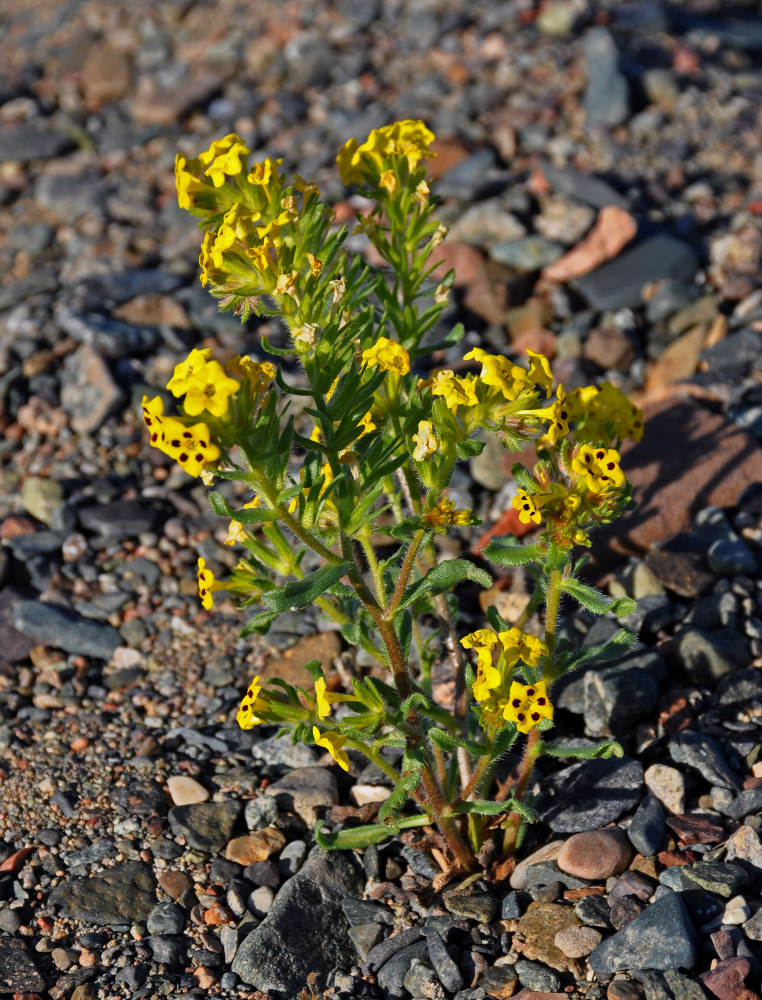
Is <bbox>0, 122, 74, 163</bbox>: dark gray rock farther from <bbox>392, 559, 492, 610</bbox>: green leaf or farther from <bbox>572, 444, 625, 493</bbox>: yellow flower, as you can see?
<bbox>572, 444, 625, 493</bbox>: yellow flower

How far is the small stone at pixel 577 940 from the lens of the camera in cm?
418

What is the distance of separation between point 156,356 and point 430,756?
4.34 metres

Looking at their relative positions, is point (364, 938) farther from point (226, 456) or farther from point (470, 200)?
point (470, 200)

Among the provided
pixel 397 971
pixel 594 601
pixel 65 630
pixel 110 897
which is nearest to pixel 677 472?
pixel 594 601

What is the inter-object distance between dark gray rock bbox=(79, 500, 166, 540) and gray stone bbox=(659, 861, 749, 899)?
3761 millimetres

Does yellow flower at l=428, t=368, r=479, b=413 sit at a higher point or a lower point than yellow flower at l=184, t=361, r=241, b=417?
lower

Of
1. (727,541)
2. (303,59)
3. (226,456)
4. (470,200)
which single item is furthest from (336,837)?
(303,59)

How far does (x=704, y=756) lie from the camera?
475cm

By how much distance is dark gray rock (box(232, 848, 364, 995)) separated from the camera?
4.32 m

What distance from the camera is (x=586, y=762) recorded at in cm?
489

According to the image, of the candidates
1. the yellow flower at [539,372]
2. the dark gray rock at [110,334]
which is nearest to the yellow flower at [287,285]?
the yellow flower at [539,372]

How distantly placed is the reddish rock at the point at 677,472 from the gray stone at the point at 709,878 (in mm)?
2057

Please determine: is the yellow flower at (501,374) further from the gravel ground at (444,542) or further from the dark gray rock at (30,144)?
the dark gray rock at (30,144)

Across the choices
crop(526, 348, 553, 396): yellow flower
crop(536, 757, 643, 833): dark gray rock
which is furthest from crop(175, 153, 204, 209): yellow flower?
crop(536, 757, 643, 833): dark gray rock
